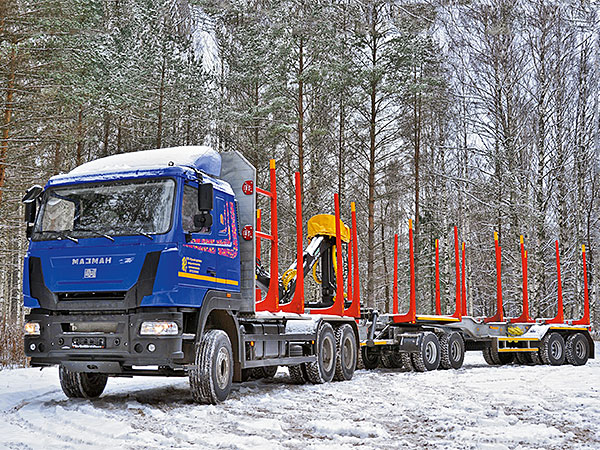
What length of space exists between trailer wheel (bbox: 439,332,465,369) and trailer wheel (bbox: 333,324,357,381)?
3047 mm

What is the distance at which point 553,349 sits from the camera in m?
17.3

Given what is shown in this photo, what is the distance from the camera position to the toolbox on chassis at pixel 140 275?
309 inches

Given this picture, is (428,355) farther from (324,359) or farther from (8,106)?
(8,106)

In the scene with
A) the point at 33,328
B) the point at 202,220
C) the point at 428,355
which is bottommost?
the point at 428,355

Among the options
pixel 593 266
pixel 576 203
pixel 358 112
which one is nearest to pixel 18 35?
pixel 358 112

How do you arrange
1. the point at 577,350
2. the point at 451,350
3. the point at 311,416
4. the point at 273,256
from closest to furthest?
1. the point at 311,416
2. the point at 273,256
3. the point at 451,350
4. the point at 577,350

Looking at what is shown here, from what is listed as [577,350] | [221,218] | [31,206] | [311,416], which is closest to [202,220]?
[221,218]

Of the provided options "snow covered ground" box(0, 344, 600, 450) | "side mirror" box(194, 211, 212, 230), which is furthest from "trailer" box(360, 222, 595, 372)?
"side mirror" box(194, 211, 212, 230)

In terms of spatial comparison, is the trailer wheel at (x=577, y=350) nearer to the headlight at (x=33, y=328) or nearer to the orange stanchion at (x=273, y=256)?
the orange stanchion at (x=273, y=256)

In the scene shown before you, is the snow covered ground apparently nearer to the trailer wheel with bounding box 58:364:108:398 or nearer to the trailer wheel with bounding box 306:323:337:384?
the trailer wheel with bounding box 58:364:108:398

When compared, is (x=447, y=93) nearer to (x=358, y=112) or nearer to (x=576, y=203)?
(x=358, y=112)

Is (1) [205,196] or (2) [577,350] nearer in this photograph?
(1) [205,196]

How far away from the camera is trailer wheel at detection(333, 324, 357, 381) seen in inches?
483

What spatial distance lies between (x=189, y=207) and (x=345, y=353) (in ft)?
17.7
